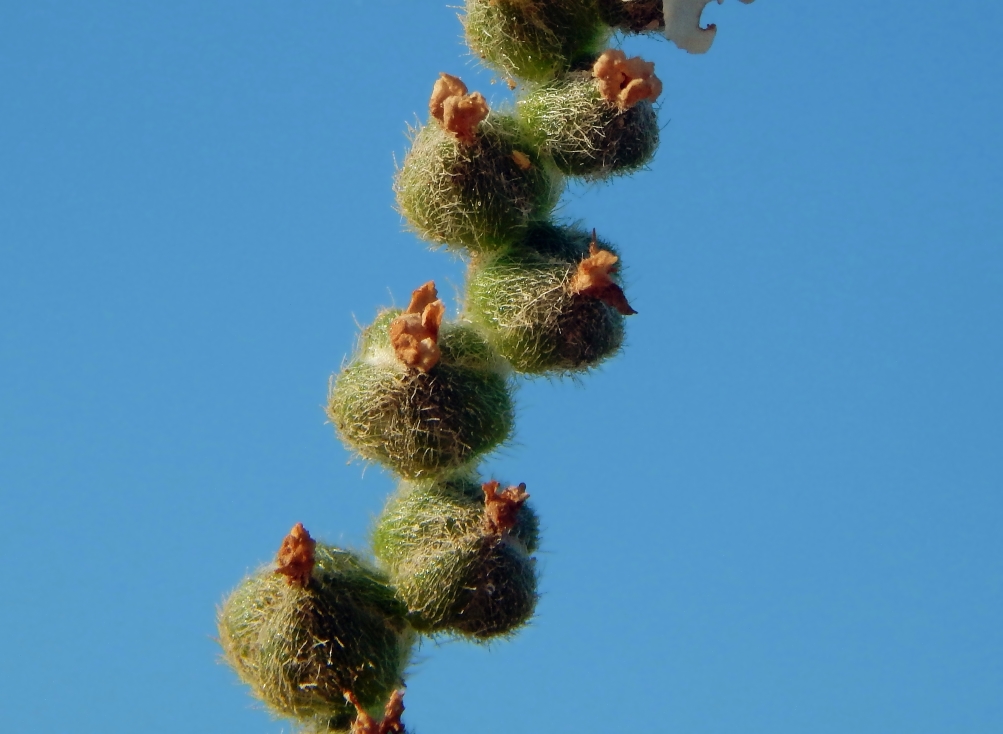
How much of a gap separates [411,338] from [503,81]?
63.8 inches

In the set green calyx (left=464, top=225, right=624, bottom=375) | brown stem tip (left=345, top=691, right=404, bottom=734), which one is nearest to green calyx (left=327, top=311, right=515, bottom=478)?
green calyx (left=464, top=225, right=624, bottom=375)

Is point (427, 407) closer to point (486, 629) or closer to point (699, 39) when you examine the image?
point (486, 629)

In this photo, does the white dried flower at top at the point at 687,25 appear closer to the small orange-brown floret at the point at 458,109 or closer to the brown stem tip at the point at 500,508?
the small orange-brown floret at the point at 458,109

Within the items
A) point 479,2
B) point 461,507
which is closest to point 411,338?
point 461,507

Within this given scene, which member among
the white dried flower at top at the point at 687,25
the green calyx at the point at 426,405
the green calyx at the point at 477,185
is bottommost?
the green calyx at the point at 426,405

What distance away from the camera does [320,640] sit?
598 cm

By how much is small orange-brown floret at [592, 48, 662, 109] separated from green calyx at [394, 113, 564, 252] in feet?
1.55

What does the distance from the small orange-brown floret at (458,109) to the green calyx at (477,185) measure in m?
0.06

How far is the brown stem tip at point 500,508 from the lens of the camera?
20.2 ft

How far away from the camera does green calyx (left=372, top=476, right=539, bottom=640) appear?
612 centimetres

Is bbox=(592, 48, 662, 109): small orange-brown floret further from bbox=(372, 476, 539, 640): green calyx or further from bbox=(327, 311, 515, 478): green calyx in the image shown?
bbox=(372, 476, 539, 640): green calyx

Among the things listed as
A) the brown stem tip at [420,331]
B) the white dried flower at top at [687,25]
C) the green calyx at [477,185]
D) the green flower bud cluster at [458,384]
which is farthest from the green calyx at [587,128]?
the brown stem tip at [420,331]

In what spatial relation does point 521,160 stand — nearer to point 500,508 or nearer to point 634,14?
point 634,14

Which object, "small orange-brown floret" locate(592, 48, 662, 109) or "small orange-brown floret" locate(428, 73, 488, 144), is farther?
"small orange-brown floret" locate(592, 48, 662, 109)
